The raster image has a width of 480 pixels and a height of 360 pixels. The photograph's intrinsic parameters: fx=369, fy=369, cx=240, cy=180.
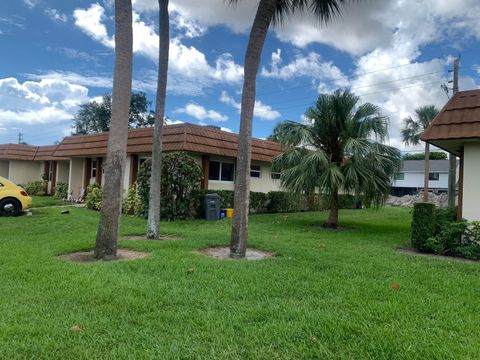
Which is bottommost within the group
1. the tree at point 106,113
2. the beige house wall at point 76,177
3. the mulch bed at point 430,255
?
the mulch bed at point 430,255

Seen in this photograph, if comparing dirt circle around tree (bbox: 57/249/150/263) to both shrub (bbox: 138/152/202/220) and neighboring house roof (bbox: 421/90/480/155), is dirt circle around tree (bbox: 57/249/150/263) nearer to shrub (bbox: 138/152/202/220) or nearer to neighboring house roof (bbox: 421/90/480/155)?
shrub (bbox: 138/152/202/220)

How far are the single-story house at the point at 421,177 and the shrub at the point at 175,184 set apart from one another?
3665 cm

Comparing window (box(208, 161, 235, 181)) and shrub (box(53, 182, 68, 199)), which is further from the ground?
window (box(208, 161, 235, 181))

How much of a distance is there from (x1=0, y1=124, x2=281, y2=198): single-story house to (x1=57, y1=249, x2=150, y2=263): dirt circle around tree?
7.16m

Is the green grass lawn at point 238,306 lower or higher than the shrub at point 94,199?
lower

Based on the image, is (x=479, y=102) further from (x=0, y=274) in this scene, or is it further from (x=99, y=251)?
(x=0, y=274)

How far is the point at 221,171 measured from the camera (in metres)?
17.3

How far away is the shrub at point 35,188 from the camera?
25.7 m

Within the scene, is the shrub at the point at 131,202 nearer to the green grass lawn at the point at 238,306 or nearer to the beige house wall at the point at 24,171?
the green grass lawn at the point at 238,306

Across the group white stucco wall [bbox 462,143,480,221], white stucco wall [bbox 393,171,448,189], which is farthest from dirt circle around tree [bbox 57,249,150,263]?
white stucco wall [bbox 393,171,448,189]

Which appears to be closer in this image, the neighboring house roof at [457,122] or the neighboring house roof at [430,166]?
the neighboring house roof at [457,122]

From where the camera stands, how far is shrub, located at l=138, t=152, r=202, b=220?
43.8ft

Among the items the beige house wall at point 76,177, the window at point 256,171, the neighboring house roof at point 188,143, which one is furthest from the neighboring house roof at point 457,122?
the beige house wall at point 76,177

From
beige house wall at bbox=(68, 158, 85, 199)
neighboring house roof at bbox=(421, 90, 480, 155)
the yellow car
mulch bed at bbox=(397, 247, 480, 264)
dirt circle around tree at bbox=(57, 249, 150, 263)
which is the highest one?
neighboring house roof at bbox=(421, 90, 480, 155)
